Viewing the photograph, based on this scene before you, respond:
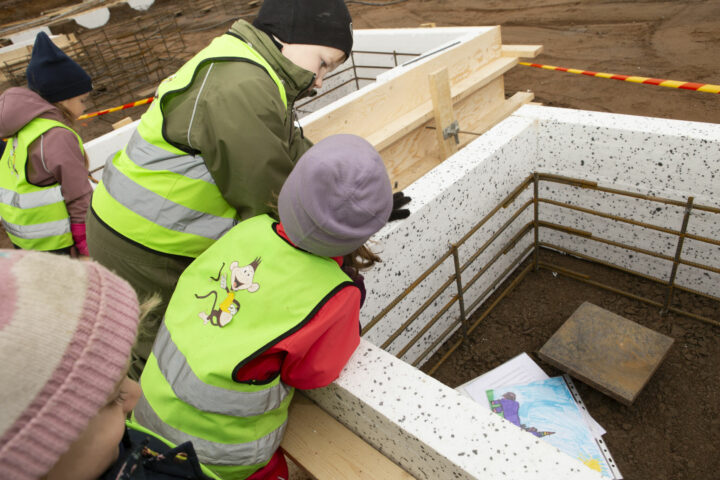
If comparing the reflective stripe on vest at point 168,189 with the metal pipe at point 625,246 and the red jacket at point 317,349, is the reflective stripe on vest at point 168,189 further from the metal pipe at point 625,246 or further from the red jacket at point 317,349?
the metal pipe at point 625,246

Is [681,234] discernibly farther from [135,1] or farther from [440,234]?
[135,1]

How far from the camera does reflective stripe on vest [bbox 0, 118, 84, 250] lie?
8.21 ft

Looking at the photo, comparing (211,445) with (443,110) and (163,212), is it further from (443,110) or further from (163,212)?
(443,110)

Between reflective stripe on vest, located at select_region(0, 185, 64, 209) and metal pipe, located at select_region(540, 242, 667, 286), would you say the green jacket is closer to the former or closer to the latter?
reflective stripe on vest, located at select_region(0, 185, 64, 209)

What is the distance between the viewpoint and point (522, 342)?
2801 mm

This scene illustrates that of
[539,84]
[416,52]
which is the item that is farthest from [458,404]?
[539,84]

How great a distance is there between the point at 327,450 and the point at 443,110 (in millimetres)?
2599

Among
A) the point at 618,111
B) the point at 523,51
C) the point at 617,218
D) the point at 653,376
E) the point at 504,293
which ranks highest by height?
the point at 523,51

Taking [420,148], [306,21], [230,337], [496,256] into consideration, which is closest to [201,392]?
[230,337]

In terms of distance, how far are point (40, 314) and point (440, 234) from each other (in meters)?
1.98

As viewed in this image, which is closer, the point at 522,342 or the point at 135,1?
the point at 522,342

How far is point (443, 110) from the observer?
348 cm

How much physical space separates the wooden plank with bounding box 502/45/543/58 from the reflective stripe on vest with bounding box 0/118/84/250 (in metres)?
3.89

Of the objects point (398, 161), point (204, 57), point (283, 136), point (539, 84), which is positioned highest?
point (204, 57)
